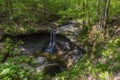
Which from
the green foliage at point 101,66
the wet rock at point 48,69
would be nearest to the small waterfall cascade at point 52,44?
the wet rock at point 48,69

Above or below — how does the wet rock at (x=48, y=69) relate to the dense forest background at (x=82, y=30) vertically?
below

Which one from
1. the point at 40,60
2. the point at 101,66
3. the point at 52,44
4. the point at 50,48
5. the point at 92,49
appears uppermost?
the point at 92,49

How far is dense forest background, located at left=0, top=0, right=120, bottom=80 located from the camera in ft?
26.5

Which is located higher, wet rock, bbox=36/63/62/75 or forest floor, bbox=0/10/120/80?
forest floor, bbox=0/10/120/80

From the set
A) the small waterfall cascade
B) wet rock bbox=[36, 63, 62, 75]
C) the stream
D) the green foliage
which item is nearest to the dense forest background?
the green foliage

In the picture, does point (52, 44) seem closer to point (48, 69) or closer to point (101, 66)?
point (48, 69)

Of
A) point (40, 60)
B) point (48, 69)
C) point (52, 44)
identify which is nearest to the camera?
point (48, 69)

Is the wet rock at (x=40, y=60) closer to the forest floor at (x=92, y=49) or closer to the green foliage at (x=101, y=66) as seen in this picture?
the forest floor at (x=92, y=49)

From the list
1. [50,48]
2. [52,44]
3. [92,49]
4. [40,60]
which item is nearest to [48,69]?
[40,60]

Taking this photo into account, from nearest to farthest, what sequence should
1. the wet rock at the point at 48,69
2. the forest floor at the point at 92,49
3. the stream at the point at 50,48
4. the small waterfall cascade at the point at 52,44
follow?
1. the forest floor at the point at 92,49
2. the wet rock at the point at 48,69
3. the stream at the point at 50,48
4. the small waterfall cascade at the point at 52,44

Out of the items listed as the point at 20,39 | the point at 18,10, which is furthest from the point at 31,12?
the point at 20,39

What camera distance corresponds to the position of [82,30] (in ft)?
49.8

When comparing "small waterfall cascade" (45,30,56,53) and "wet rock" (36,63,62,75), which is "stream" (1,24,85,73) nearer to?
"small waterfall cascade" (45,30,56,53)

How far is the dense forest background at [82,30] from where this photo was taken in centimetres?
808
